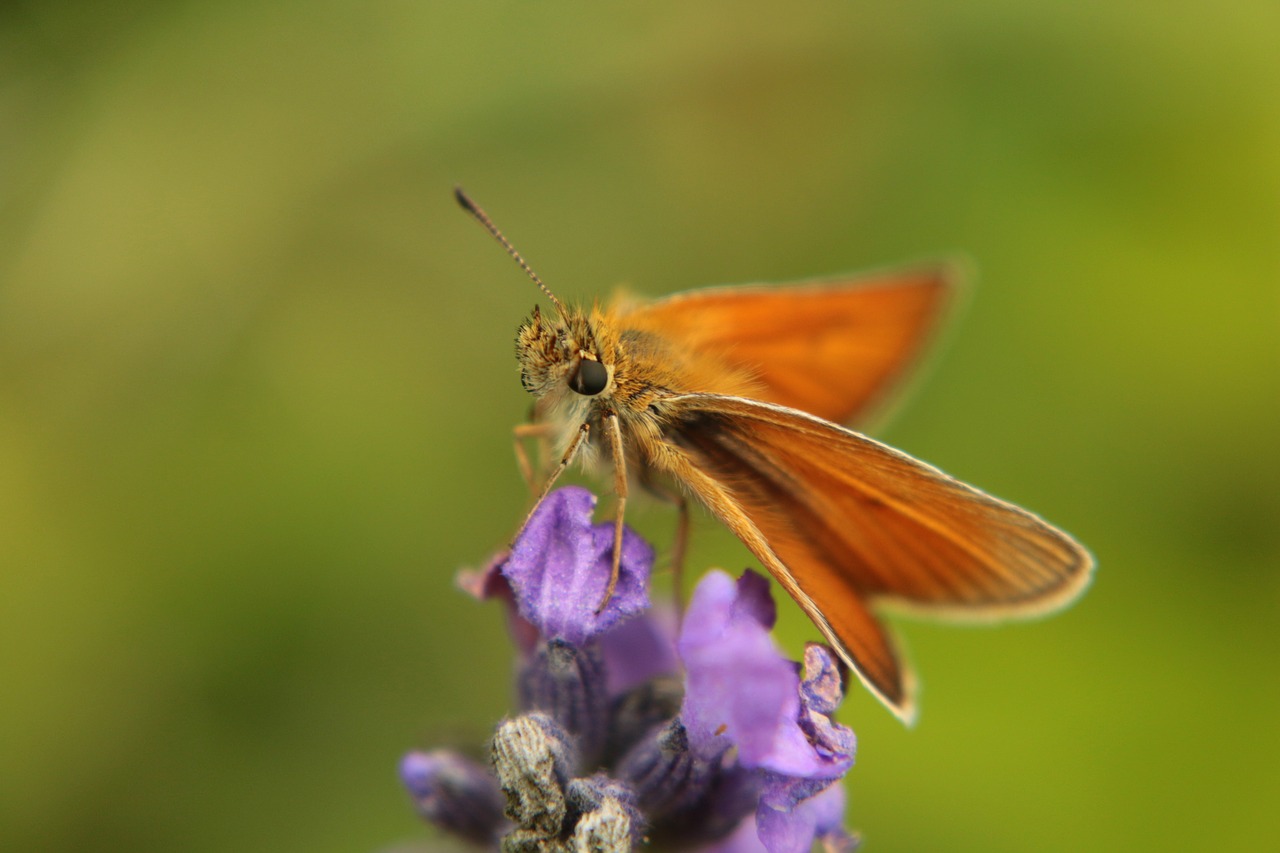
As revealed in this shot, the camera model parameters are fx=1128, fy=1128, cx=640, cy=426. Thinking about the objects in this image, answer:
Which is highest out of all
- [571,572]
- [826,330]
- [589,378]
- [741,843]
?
[826,330]

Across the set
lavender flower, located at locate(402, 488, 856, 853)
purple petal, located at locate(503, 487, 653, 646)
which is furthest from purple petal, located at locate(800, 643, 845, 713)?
purple petal, located at locate(503, 487, 653, 646)

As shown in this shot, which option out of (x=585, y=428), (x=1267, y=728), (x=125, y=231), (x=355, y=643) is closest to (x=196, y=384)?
(x=125, y=231)

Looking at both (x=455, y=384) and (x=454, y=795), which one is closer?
(x=454, y=795)

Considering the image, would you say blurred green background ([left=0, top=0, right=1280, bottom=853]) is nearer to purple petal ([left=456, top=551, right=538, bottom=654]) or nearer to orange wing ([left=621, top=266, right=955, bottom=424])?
orange wing ([left=621, top=266, right=955, bottom=424])

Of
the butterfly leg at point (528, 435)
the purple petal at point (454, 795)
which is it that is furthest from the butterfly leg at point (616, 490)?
the purple petal at point (454, 795)

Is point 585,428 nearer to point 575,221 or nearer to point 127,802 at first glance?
point 127,802

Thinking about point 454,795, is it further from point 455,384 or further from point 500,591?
point 455,384

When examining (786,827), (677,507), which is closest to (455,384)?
(677,507)
